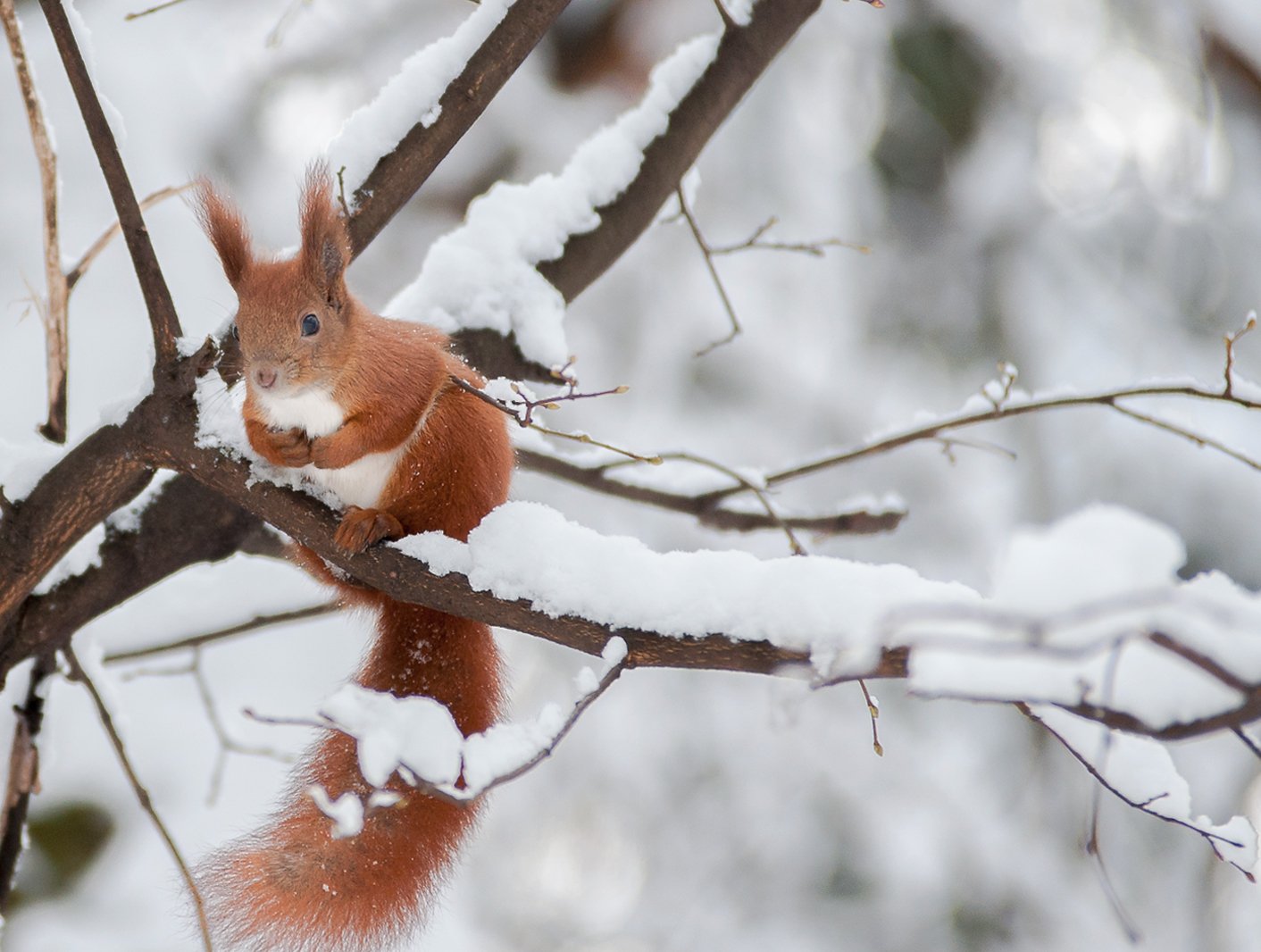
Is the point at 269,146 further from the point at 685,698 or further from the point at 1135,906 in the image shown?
the point at 1135,906

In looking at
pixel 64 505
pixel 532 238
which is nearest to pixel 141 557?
pixel 64 505

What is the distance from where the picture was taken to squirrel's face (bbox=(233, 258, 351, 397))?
1.53 meters

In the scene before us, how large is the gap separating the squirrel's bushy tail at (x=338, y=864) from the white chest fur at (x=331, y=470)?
274 mm

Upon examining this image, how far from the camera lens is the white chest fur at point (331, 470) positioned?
157cm

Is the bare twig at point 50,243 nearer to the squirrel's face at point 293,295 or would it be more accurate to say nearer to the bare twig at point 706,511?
the squirrel's face at point 293,295

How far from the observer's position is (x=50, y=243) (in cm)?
173

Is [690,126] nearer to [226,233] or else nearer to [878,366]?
[226,233]

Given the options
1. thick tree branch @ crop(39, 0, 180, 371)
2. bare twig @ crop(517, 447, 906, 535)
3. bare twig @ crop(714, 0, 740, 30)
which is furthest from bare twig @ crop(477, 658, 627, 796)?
bare twig @ crop(714, 0, 740, 30)

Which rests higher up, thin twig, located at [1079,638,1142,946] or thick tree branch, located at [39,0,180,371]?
thick tree branch, located at [39,0,180,371]

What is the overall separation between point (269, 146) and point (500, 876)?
3.21 metres

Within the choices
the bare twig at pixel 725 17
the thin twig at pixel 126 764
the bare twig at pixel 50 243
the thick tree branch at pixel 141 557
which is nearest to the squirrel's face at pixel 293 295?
the bare twig at pixel 50 243

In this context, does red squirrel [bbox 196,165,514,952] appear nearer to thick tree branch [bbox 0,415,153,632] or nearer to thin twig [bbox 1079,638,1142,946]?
thick tree branch [bbox 0,415,153,632]

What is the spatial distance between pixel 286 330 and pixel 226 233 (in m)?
0.19

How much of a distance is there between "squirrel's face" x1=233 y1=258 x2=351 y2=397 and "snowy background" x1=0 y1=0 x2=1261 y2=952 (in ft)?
8.65
